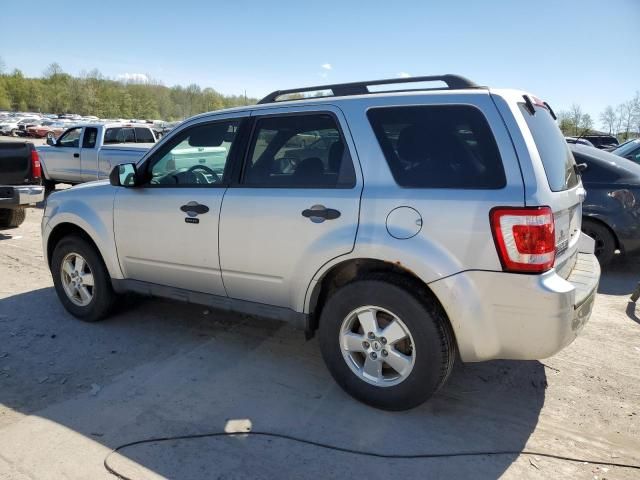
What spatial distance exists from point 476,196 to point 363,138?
2.68ft

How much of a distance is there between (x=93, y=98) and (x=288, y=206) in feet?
355

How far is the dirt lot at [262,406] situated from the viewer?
273 centimetres

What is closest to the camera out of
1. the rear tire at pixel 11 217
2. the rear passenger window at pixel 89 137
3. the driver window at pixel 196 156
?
the driver window at pixel 196 156

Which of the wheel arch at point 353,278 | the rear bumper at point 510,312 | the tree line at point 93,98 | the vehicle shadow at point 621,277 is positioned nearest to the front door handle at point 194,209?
the wheel arch at point 353,278

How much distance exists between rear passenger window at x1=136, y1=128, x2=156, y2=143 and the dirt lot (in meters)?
9.37

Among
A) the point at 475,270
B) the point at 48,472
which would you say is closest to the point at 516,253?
the point at 475,270

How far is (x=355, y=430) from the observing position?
303cm

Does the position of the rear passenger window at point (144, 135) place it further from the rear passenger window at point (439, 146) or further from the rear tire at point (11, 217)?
the rear passenger window at point (439, 146)

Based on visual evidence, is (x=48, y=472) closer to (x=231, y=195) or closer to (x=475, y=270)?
(x=231, y=195)

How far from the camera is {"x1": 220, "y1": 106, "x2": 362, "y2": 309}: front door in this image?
321cm

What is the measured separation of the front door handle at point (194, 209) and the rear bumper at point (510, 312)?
1.80m

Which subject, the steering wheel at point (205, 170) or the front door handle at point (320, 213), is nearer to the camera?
the front door handle at point (320, 213)

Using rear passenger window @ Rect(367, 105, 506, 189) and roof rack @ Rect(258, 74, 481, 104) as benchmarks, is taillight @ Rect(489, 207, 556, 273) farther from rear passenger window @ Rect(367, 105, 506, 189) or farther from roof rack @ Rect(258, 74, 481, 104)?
roof rack @ Rect(258, 74, 481, 104)

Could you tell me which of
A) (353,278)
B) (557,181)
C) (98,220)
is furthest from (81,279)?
(557,181)
